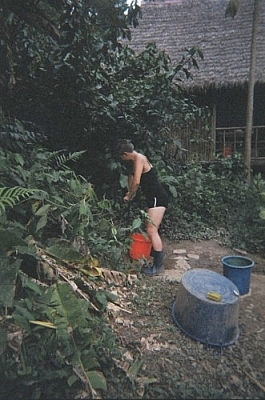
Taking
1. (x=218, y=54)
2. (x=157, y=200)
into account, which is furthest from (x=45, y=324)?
(x=218, y=54)

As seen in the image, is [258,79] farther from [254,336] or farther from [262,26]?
[254,336]

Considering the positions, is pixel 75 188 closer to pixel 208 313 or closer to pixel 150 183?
pixel 150 183

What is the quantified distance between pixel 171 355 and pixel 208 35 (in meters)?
9.92

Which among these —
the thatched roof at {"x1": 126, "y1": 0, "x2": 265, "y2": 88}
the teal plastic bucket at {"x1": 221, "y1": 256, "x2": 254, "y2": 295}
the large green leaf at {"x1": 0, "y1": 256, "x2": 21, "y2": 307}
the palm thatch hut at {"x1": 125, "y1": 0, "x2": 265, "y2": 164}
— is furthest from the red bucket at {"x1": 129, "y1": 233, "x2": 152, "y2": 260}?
the thatched roof at {"x1": 126, "y1": 0, "x2": 265, "y2": 88}

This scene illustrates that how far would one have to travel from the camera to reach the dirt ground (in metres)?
1.86

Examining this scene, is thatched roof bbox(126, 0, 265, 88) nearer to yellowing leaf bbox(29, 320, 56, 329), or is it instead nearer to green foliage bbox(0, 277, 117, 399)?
green foliage bbox(0, 277, 117, 399)

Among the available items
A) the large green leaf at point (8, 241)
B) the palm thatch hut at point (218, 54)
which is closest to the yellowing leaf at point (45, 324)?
the large green leaf at point (8, 241)

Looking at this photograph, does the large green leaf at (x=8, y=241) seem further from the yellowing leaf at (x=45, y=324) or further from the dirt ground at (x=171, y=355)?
the dirt ground at (x=171, y=355)

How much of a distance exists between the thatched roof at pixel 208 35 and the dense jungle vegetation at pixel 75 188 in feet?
8.86

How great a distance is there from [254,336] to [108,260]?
1472 millimetres

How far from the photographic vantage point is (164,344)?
7.56 feet

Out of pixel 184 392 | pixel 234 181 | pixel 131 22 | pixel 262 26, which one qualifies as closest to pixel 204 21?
pixel 262 26

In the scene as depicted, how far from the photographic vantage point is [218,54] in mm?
9039

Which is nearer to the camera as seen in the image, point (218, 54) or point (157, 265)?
point (157, 265)
